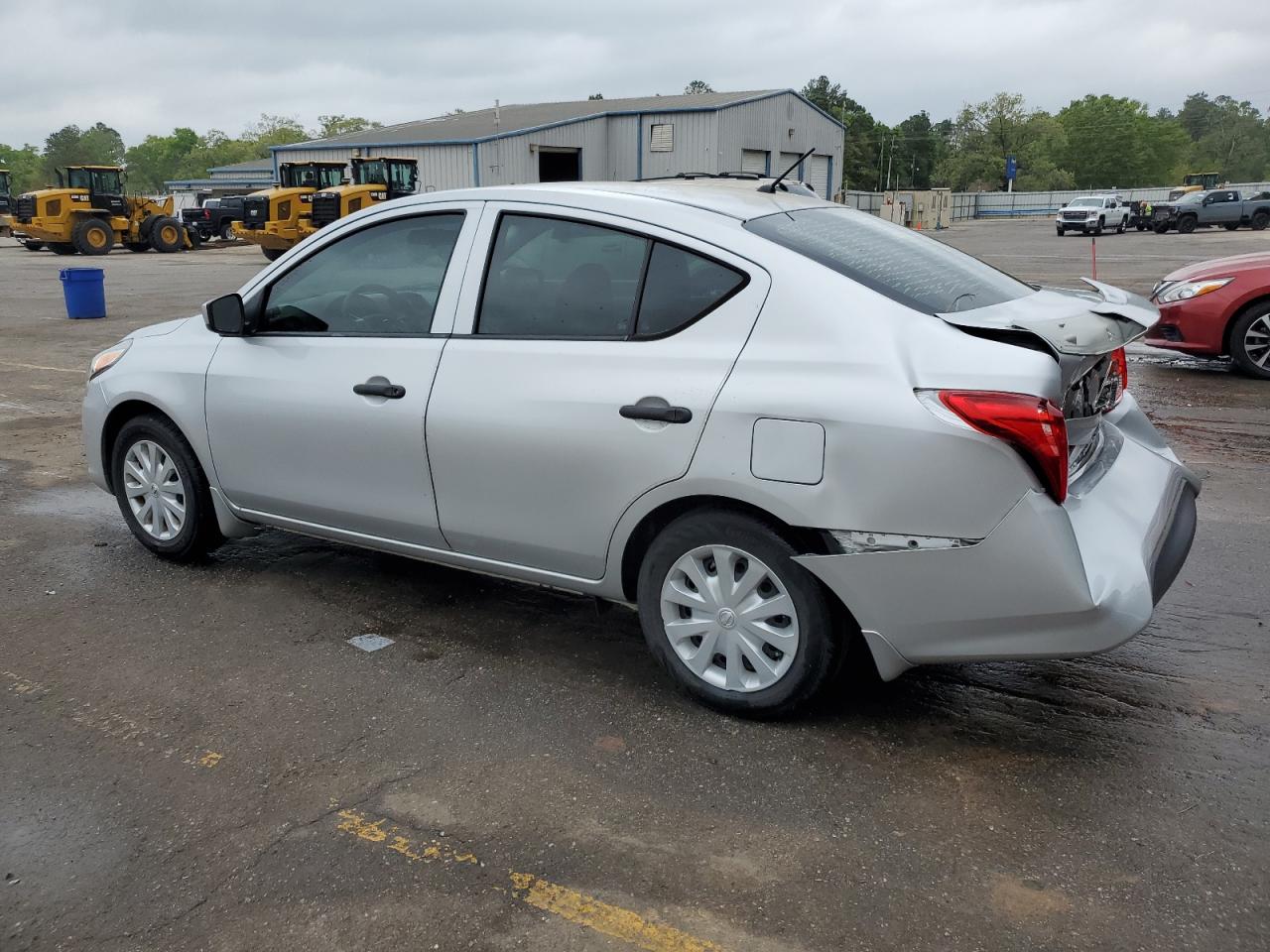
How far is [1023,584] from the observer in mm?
3049

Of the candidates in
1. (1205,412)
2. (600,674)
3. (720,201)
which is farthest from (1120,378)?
(1205,412)

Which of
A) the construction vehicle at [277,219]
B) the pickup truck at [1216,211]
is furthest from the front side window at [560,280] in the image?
the pickup truck at [1216,211]

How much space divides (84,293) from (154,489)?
507 inches

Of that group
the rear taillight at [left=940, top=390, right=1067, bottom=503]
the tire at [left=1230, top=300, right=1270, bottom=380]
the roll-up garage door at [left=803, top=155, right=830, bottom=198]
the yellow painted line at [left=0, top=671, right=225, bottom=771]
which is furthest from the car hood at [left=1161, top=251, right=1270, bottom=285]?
the roll-up garage door at [left=803, top=155, right=830, bottom=198]

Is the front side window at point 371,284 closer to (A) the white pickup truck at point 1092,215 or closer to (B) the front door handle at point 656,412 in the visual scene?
(B) the front door handle at point 656,412

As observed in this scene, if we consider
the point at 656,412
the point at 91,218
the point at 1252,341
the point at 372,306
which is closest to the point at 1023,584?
the point at 656,412

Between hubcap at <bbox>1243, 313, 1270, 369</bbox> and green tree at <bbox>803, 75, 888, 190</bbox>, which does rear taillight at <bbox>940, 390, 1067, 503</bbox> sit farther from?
green tree at <bbox>803, 75, 888, 190</bbox>

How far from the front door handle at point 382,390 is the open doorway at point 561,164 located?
146 feet

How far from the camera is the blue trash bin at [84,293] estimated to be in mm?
16031

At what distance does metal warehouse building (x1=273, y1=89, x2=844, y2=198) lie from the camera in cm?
4512

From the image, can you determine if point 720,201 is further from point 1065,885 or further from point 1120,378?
point 1065,885

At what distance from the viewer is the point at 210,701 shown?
12.5ft

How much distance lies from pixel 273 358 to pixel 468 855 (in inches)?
95.6

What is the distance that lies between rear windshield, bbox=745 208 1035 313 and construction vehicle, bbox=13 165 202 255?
33958 millimetres
